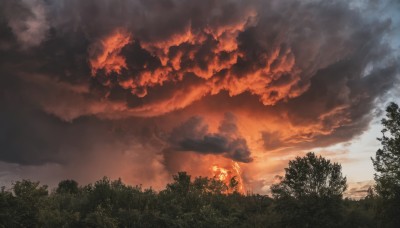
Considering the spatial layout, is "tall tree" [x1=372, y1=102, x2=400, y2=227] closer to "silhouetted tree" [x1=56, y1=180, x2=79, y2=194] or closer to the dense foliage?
the dense foliage

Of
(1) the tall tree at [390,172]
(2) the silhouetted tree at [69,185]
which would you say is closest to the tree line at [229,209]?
(1) the tall tree at [390,172]

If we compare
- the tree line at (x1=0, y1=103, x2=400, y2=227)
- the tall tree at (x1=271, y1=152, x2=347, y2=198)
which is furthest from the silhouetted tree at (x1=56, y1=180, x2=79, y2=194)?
the tall tree at (x1=271, y1=152, x2=347, y2=198)

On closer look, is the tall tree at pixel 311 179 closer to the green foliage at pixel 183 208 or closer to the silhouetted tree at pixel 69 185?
the green foliage at pixel 183 208

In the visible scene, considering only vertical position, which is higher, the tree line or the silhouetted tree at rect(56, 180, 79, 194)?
the silhouetted tree at rect(56, 180, 79, 194)

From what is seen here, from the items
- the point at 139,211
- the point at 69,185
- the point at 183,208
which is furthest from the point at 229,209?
the point at 69,185

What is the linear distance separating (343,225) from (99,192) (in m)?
36.7

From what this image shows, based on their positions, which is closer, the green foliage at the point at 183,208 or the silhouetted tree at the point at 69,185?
the green foliage at the point at 183,208

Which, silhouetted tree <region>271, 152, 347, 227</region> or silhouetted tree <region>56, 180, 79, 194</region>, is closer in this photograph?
silhouetted tree <region>271, 152, 347, 227</region>

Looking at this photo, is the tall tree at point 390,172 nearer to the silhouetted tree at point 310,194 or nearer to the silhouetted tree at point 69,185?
the silhouetted tree at point 310,194

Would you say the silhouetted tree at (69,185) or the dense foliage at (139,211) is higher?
the silhouetted tree at (69,185)

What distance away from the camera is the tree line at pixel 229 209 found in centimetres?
4544

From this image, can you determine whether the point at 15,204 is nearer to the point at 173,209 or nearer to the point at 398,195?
the point at 173,209

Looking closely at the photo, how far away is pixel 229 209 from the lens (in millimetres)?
69312

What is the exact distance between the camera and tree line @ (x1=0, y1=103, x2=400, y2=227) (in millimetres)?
45438
